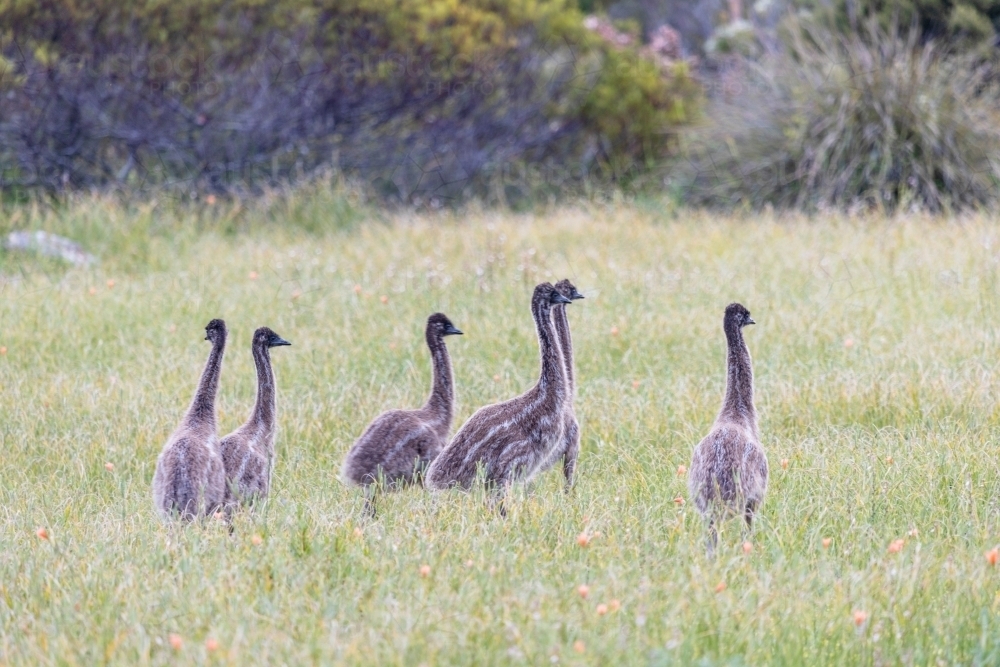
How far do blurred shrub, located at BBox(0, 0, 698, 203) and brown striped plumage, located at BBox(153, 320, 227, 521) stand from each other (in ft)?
31.0

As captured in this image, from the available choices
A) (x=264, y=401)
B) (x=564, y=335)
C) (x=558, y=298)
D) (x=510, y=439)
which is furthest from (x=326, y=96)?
(x=510, y=439)

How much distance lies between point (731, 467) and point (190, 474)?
2244 mm

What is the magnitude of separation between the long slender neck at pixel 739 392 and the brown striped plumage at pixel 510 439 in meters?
0.78

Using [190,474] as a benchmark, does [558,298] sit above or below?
above

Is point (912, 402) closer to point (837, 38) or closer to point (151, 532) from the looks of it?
point (151, 532)

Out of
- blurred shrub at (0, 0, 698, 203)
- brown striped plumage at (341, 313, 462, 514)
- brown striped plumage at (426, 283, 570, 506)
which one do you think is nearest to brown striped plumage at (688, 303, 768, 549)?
brown striped plumage at (426, 283, 570, 506)

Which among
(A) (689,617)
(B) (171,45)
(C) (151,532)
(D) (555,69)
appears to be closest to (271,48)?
(B) (171,45)

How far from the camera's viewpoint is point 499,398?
8031 millimetres

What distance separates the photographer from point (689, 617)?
428cm

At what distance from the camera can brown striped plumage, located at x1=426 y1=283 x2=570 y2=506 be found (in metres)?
5.93

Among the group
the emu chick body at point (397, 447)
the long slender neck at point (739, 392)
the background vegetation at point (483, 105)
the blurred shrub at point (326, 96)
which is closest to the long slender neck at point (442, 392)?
the emu chick body at point (397, 447)

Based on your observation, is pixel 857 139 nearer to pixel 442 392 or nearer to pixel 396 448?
pixel 442 392

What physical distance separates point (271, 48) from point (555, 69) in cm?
404

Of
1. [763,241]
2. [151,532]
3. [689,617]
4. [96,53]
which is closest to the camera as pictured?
[689,617]
